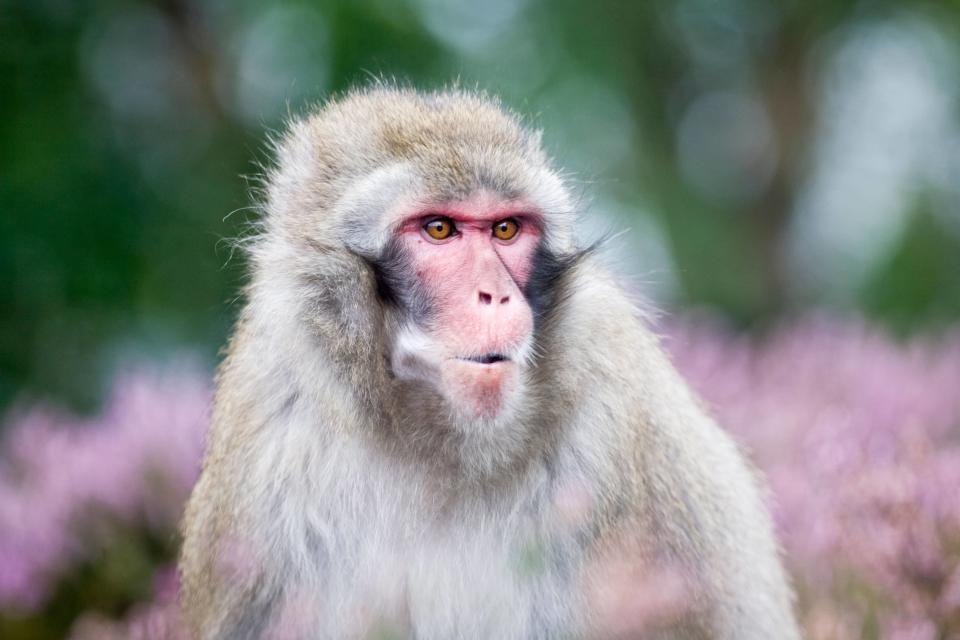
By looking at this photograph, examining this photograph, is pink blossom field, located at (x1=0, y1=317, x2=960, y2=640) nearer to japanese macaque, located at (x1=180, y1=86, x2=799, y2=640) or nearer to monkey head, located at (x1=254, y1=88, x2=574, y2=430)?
japanese macaque, located at (x1=180, y1=86, x2=799, y2=640)

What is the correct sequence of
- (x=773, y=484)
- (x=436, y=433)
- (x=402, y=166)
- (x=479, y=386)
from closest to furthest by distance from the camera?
(x=479, y=386) < (x=436, y=433) < (x=402, y=166) < (x=773, y=484)

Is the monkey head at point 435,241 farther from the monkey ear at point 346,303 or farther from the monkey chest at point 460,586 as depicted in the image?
the monkey chest at point 460,586

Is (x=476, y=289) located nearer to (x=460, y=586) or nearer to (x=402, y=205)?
(x=402, y=205)

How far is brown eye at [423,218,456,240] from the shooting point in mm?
3291

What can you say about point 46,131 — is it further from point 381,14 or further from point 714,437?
point 714,437

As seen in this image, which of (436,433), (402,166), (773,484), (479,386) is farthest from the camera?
(773,484)

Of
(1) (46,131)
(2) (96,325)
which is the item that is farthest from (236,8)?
(2) (96,325)

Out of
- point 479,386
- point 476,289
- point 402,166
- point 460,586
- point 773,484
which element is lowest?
point 773,484

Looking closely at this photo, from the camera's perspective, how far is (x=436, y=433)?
3223 millimetres

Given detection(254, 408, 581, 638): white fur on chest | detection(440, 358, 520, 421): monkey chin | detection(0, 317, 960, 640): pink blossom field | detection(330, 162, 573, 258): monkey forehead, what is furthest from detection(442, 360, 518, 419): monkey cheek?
detection(0, 317, 960, 640): pink blossom field

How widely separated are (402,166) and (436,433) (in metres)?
0.70

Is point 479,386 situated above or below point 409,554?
above

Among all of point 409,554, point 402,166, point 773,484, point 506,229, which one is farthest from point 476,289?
point 773,484

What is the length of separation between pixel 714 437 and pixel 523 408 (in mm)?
947
